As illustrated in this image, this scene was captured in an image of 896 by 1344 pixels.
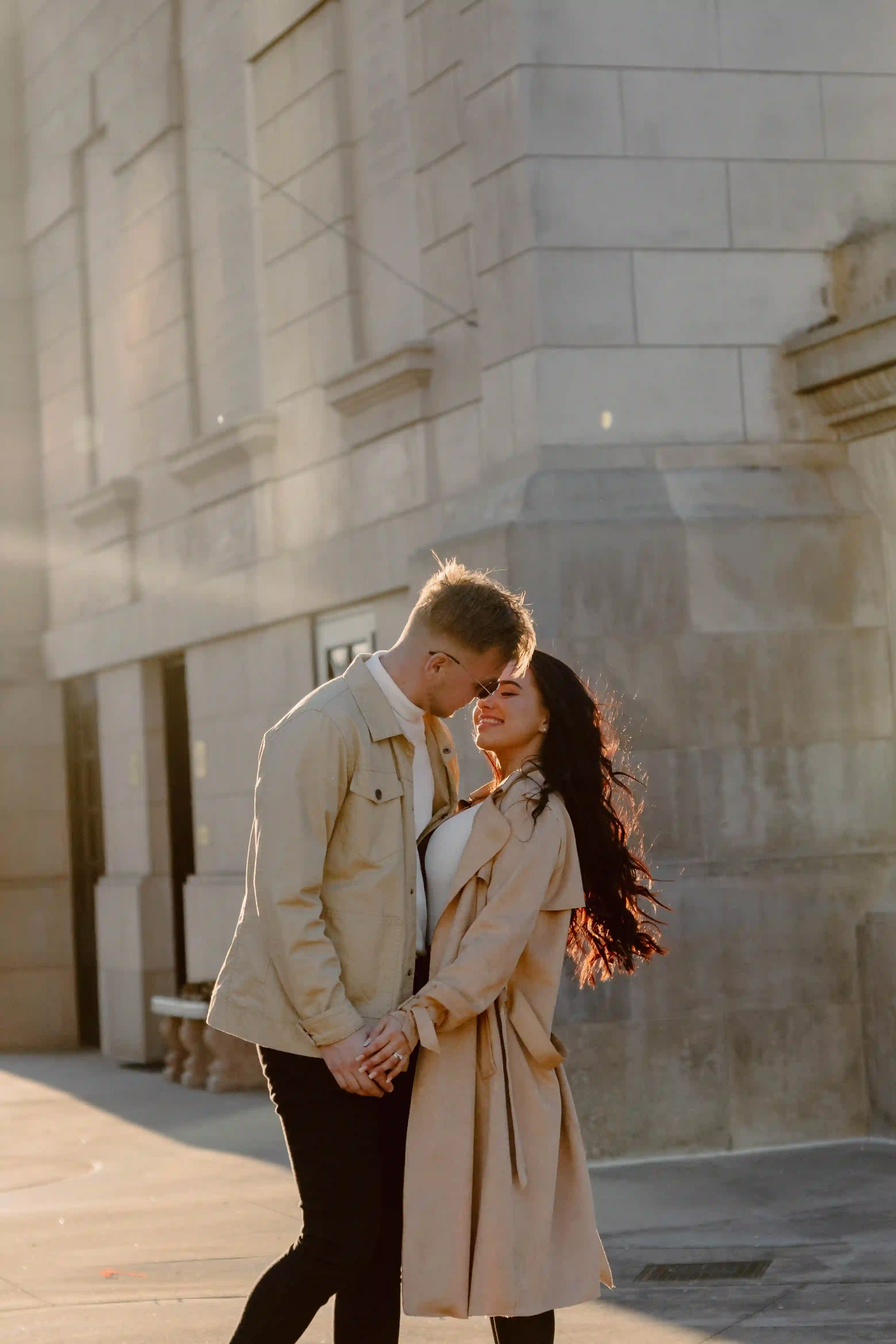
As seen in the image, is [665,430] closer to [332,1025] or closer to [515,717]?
[515,717]

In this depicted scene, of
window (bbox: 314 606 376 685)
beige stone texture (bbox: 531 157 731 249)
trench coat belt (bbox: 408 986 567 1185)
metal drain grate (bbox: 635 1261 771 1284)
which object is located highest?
beige stone texture (bbox: 531 157 731 249)

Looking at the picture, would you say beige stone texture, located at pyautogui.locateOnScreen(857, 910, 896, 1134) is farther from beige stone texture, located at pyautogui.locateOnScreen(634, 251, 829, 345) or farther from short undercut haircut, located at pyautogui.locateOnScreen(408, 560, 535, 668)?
short undercut haircut, located at pyautogui.locateOnScreen(408, 560, 535, 668)

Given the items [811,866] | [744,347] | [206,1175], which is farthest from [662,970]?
[744,347]

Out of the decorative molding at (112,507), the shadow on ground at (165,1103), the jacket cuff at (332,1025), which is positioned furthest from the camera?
the decorative molding at (112,507)

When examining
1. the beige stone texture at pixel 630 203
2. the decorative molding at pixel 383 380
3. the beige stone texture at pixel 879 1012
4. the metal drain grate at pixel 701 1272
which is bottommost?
the metal drain grate at pixel 701 1272

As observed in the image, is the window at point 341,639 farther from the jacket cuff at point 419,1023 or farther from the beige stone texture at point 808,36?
the jacket cuff at point 419,1023

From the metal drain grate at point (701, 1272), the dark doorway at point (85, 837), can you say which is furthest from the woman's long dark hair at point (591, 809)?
the dark doorway at point (85, 837)

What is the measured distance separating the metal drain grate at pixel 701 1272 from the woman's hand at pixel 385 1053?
2.44m

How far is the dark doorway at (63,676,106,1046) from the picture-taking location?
15.7m

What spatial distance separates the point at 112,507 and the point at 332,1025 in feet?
35.0

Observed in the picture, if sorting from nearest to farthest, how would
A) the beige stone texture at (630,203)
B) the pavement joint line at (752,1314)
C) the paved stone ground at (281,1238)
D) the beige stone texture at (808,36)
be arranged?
1. the pavement joint line at (752,1314)
2. the paved stone ground at (281,1238)
3. the beige stone texture at (630,203)
4. the beige stone texture at (808,36)

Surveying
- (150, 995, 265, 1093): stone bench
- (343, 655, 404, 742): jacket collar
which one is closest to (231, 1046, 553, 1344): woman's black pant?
(343, 655, 404, 742): jacket collar

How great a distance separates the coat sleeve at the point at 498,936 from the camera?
4.20 metres

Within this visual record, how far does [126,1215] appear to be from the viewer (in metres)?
7.86
